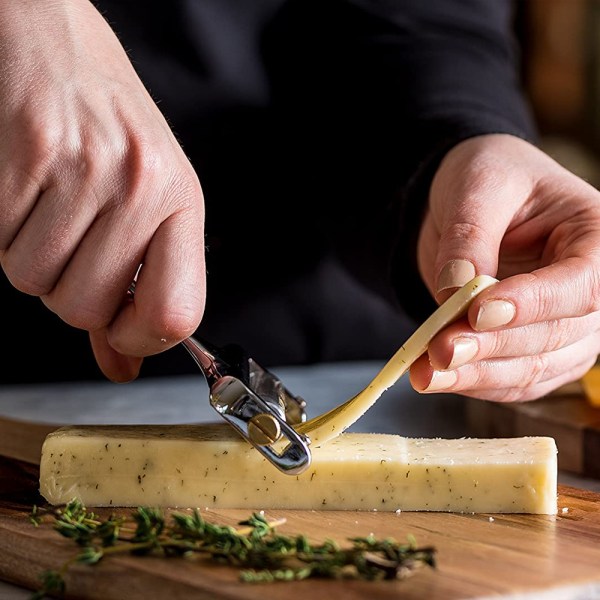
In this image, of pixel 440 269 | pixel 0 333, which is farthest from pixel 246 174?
pixel 440 269

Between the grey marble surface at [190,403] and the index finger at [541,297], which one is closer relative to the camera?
the index finger at [541,297]

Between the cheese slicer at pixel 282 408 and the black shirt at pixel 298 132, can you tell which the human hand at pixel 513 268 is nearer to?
the cheese slicer at pixel 282 408

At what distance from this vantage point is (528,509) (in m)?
1.26

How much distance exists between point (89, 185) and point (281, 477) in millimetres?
411

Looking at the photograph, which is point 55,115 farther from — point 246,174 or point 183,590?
point 246,174

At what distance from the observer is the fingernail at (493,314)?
120 centimetres

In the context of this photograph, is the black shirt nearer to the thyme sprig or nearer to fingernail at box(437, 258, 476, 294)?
fingernail at box(437, 258, 476, 294)

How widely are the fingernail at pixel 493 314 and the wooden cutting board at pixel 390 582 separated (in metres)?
0.23

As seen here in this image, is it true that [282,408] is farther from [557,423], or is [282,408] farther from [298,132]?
[298,132]

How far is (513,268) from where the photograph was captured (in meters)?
1.61

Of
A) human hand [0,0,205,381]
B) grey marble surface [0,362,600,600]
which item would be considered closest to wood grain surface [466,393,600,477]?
grey marble surface [0,362,600,600]

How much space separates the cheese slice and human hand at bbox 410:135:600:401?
4.5 inches

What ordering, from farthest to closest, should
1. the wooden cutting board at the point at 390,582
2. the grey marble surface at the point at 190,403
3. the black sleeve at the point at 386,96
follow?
the black sleeve at the point at 386,96, the grey marble surface at the point at 190,403, the wooden cutting board at the point at 390,582

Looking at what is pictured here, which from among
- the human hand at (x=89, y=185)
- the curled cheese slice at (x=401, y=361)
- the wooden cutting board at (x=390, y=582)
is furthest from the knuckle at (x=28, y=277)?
the curled cheese slice at (x=401, y=361)
